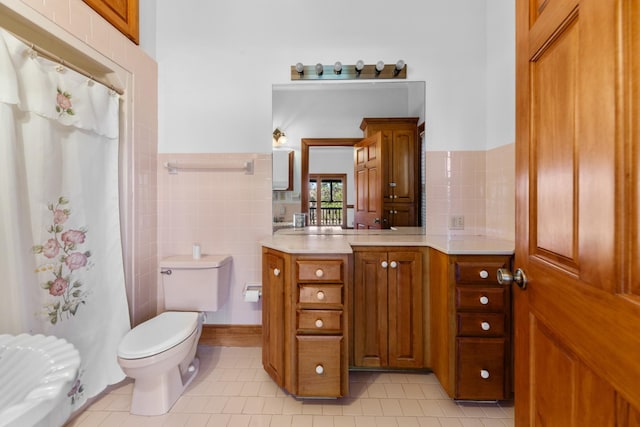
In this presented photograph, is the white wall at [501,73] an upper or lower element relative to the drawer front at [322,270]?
upper

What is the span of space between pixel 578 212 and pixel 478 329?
1160 mm

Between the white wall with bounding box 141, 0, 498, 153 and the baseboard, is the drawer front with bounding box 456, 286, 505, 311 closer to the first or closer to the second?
the white wall with bounding box 141, 0, 498, 153

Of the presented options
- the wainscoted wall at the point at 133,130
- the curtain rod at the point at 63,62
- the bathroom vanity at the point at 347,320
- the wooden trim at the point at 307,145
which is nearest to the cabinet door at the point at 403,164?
the wooden trim at the point at 307,145

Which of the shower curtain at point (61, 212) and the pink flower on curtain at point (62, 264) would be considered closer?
the shower curtain at point (61, 212)

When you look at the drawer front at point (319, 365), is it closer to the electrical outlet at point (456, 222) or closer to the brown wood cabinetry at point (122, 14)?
the electrical outlet at point (456, 222)

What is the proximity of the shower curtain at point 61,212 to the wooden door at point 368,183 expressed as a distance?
157cm

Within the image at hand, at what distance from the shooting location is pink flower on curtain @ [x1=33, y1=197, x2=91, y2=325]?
1347 millimetres

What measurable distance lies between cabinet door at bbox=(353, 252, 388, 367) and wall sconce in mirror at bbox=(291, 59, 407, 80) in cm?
130

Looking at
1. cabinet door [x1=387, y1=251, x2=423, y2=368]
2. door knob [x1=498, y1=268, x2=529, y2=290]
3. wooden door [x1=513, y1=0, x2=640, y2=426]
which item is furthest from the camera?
cabinet door [x1=387, y1=251, x2=423, y2=368]

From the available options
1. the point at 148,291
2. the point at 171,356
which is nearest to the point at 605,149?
the point at 171,356

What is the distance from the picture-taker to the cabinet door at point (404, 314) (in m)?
1.76

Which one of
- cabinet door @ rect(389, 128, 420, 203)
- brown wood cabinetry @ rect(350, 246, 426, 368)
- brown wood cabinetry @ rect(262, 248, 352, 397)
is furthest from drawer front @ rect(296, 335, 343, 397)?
cabinet door @ rect(389, 128, 420, 203)

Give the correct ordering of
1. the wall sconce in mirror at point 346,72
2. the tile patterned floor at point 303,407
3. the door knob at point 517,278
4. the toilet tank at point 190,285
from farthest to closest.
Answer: the wall sconce in mirror at point 346,72
the toilet tank at point 190,285
the tile patterned floor at point 303,407
the door knob at point 517,278

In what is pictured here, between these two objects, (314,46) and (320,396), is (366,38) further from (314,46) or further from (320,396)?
(320,396)
